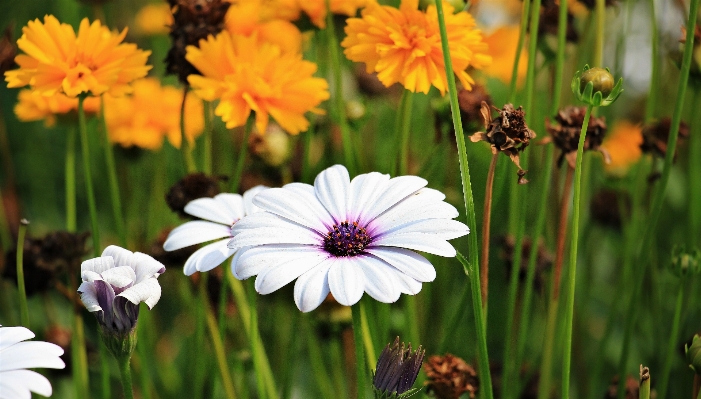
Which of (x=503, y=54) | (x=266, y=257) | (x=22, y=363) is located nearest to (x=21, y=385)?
(x=22, y=363)

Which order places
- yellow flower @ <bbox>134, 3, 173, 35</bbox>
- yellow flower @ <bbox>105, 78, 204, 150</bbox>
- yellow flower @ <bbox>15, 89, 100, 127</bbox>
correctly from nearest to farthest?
1. yellow flower @ <bbox>15, 89, 100, 127</bbox>
2. yellow flower @ <bbox>105, 78, 204, 150</bbox>
3. yellow flower @ <bbox>134, 3, 173, 35</bbox>

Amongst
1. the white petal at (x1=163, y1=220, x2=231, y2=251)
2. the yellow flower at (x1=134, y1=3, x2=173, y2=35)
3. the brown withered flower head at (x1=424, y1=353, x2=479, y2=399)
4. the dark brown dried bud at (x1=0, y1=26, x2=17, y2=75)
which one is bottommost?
the brown withered flower head at (x1=424, y1=353, x2=479, y2=399)

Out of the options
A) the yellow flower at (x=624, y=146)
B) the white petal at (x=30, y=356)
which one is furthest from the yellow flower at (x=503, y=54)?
the white petal at (x=30, y=356)

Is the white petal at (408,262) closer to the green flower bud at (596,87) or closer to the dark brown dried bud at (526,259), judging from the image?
the green flower bud at (596,87)

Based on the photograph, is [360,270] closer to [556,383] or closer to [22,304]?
[22,304]

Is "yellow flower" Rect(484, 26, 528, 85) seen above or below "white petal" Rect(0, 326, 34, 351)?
above

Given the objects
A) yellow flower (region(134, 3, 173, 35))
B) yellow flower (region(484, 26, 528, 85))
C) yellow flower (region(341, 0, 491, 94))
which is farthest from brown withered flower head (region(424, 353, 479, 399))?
yellow flower (region(134, 3, 173, 35))

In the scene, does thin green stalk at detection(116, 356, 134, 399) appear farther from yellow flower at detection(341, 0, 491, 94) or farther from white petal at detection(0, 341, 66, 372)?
Result: yellow flower at detection(341, 0, 491, 94)

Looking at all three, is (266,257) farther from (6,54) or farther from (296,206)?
(6,54)
